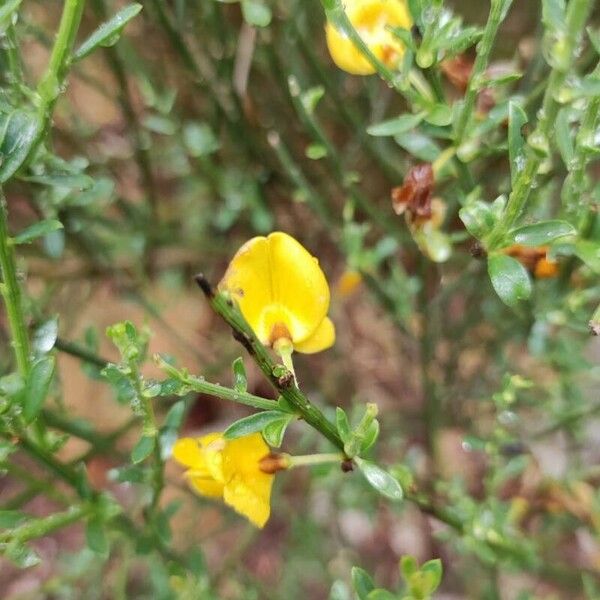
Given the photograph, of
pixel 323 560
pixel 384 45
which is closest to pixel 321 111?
pixel 384 45

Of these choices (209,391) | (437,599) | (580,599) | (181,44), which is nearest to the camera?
(209,391)

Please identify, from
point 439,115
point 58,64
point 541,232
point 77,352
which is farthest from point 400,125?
point 77,352

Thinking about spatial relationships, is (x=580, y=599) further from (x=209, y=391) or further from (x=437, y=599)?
(x=209, y=391)

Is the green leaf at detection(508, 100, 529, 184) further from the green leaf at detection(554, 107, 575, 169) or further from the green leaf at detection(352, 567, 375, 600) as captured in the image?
the green leaf at detection(352, 567, 375, 600)

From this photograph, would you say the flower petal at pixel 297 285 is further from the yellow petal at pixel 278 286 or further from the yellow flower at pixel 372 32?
the yellow flower at pixel 372 32

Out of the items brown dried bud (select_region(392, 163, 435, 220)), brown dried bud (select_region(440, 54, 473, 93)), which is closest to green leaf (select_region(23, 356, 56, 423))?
brown dried bud (select_region(392, 163, 435, 220))

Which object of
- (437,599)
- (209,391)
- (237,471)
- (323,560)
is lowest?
(437,599)

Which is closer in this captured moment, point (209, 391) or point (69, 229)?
point (209, 391)

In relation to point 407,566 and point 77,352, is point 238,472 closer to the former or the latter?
point 407,566
